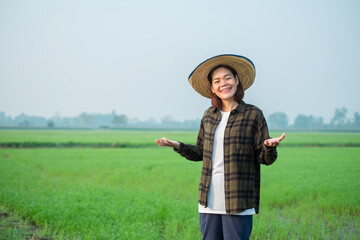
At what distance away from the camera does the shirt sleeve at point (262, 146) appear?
200 cm

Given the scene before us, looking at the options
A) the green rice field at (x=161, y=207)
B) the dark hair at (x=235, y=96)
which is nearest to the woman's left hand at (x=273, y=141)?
the dark hair at (x=235, y=96)

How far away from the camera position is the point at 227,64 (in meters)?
2.36

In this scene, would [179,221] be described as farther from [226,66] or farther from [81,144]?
[81,144]

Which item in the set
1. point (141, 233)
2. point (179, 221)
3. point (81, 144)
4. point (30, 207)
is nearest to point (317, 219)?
point (179, 221)

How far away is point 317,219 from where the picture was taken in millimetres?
5336

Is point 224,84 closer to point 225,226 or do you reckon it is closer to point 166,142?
point 166,142

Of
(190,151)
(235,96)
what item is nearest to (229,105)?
(235,96)

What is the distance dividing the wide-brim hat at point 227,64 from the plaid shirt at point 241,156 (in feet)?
1.05

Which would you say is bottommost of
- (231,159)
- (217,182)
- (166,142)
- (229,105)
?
(217,182)

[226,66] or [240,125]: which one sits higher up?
[226,66]

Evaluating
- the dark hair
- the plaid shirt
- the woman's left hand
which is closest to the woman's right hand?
the plaid shirt

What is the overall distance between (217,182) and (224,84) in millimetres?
673

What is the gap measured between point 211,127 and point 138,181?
702 cm

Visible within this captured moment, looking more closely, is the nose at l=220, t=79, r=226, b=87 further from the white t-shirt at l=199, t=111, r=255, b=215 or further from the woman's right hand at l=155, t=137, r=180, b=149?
the woman's right hand at l=155, t=137, r=180, b=149
